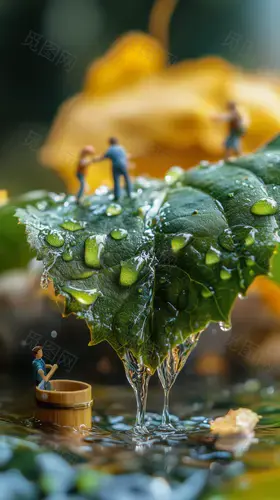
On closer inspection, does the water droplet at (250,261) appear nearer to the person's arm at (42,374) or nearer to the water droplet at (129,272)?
the water droplet at (129,272)

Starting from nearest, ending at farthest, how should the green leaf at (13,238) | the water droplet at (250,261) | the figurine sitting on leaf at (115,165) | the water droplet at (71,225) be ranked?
1. the water droplet at (250,261)
2. the water droplet at (71,225)
3. the figurine sitting on leaf at (115,165)
4. the green leaf at (13,238)

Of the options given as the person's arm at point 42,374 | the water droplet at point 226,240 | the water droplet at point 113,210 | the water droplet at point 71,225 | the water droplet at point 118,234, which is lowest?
the person's arm at point 42,374

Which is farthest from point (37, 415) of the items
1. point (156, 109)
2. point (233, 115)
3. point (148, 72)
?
point (148, 72)

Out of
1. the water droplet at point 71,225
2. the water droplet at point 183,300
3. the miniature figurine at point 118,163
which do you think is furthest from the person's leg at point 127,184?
the water droplet at point 183,300

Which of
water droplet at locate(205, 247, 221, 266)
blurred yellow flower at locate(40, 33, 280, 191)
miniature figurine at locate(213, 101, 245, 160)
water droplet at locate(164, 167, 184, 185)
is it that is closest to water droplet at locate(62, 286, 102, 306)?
water droplet at locate(205, 247, 221, 266)

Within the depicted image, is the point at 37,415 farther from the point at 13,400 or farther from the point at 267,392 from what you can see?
the point at 267,392

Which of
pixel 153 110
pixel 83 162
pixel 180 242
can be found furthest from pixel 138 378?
pixel 153 110
